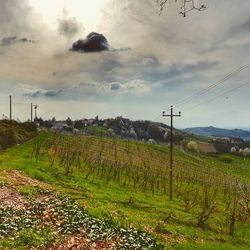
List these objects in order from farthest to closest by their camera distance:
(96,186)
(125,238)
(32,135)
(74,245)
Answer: (32,135) < (96,186) < (125,238) < (74,245)

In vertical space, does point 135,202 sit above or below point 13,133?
below

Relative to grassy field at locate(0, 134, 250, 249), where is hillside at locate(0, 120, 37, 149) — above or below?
above

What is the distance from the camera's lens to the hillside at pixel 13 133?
313 feet

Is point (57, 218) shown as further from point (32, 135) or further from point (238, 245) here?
point (32, 135)

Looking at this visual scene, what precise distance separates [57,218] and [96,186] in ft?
92.2

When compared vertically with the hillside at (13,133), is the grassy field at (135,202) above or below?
below

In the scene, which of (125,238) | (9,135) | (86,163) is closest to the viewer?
(125,238)

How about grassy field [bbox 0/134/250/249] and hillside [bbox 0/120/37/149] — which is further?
hillside [bbox 0/120/37/149]

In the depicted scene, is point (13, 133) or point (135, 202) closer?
point (135, 202)

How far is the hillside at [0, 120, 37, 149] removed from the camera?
313 feet

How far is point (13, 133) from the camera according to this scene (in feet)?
333

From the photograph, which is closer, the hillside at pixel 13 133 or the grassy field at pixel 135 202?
the grassy field at pixel 135 202

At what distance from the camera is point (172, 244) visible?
101ft


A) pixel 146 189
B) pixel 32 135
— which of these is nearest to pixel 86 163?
pixel 146 189
